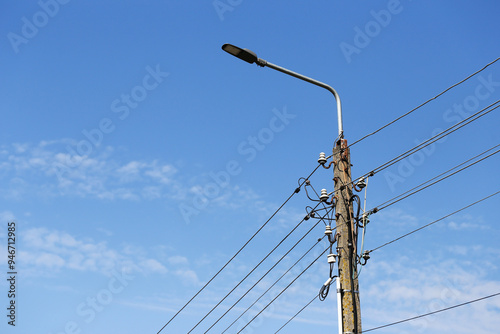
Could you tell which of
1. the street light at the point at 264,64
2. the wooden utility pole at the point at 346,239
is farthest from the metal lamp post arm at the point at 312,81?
the wooden utility pole at the point at 346,239

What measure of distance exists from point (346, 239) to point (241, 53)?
3.96 meters

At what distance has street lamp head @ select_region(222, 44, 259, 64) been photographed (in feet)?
32.8

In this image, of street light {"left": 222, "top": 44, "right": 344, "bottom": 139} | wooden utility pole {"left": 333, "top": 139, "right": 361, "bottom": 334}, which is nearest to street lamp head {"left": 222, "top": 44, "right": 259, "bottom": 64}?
street light {"left": 222, "top": 44, "right": 344, "bottom": 139}

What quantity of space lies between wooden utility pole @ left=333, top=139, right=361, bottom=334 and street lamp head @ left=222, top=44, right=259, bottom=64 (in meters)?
2.28

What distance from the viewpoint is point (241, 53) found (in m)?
10.0

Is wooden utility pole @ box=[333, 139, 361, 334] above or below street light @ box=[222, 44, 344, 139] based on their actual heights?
below

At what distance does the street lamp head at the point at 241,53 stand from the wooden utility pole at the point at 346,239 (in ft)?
7.49

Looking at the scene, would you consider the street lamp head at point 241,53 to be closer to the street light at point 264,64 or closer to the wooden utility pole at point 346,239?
the street light at point 264,64

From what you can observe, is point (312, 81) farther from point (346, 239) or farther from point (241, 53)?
point (346, 239)

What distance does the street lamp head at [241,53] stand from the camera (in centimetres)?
999

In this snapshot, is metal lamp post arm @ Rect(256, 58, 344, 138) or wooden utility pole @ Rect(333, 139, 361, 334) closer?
wooden utility pole @ Rect(333, 139, 361, 334)

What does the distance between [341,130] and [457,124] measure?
90.0 inches

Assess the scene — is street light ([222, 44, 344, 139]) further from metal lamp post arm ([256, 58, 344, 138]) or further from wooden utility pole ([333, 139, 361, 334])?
wooden utility pole ([333, 139, 361, 334])

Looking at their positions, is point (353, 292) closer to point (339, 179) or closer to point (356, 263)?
point (356, 263)
